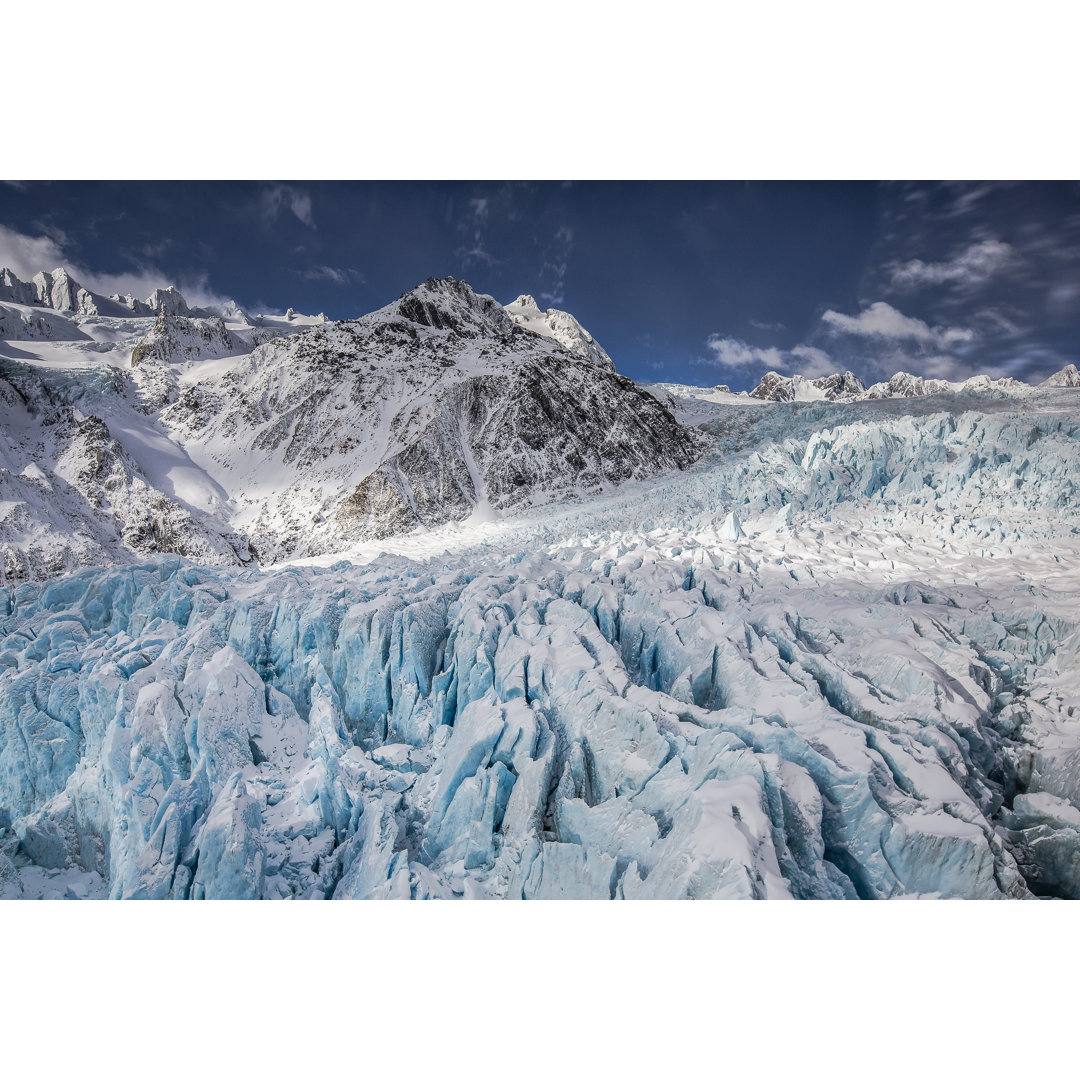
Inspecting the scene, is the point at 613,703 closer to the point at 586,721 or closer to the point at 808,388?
the point at 586,721

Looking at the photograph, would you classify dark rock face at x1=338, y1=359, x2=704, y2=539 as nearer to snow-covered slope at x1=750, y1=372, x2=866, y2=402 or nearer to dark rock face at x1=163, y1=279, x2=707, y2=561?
dark rock face at x1=163, y1=279, x2=707, y2=561

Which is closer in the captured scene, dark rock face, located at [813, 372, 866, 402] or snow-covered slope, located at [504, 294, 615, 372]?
snow-covered slope, located at [504, 294, 615, 372]

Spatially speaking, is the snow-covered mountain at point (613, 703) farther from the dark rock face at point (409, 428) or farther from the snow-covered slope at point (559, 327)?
the snow-covered slope at point (559, 327)

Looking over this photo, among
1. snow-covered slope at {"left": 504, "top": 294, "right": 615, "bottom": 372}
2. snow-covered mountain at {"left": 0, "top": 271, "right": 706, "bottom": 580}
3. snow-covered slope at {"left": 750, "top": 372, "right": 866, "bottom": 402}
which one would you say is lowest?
snow-covered mountain at {"left": 0, "top": 271, "right": 706, "bottom": 580}

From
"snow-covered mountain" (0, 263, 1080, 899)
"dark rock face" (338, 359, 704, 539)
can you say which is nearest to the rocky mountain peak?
"dark rock face" (338, 359, 704, 539)

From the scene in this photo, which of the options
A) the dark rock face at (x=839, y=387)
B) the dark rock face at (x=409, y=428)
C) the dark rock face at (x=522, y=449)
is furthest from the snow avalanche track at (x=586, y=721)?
the dark rock face at (x=839, y=387)

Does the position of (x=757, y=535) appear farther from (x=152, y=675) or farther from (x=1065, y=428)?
(x=152, y=675)
